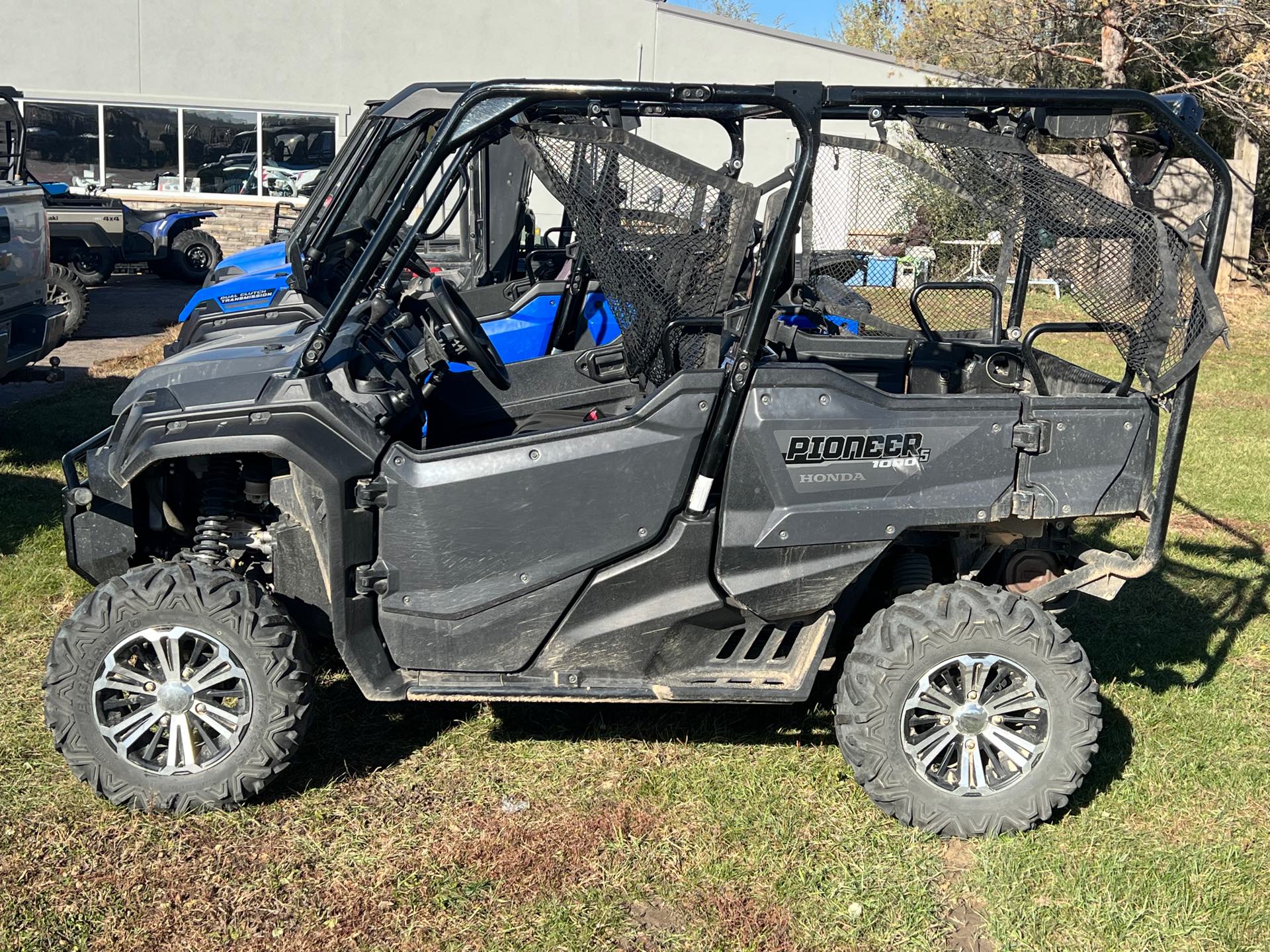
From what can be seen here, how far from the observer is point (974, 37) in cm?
1805

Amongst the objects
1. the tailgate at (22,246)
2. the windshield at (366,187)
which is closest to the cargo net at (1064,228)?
the windshield at (366,187)

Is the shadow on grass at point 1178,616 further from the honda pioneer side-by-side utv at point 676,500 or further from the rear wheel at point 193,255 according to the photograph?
the rear wheel at point 193,255

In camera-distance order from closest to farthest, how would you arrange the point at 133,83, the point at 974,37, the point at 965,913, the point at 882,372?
the point at 965,913, the point at 882,372, the point at 974,37, the point at 133,83

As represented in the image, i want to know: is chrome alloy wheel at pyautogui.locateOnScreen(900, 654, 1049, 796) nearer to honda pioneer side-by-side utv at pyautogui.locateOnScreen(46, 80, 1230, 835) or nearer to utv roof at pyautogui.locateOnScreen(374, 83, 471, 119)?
honda pioneer side-by-side utv at pyautogui.locateOnScreen(46, 80, 1230, 835)

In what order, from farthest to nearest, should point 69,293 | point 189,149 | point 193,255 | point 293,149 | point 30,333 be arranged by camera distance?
point 293,149 → point 189,149 → point 193,255 → point 69,293 → point 30,333

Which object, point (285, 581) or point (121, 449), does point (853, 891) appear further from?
point (121, 449)

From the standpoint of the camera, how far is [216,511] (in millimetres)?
4281

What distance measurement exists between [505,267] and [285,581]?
4.95m

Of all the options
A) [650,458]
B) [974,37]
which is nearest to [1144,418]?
[650,458]

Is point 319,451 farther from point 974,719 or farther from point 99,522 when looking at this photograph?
point 974,719

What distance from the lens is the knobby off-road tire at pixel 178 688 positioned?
3.89 meters

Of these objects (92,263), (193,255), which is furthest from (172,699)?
(193,255)

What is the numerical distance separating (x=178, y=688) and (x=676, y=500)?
168 cm

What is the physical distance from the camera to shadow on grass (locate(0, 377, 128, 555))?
22.5 feet
